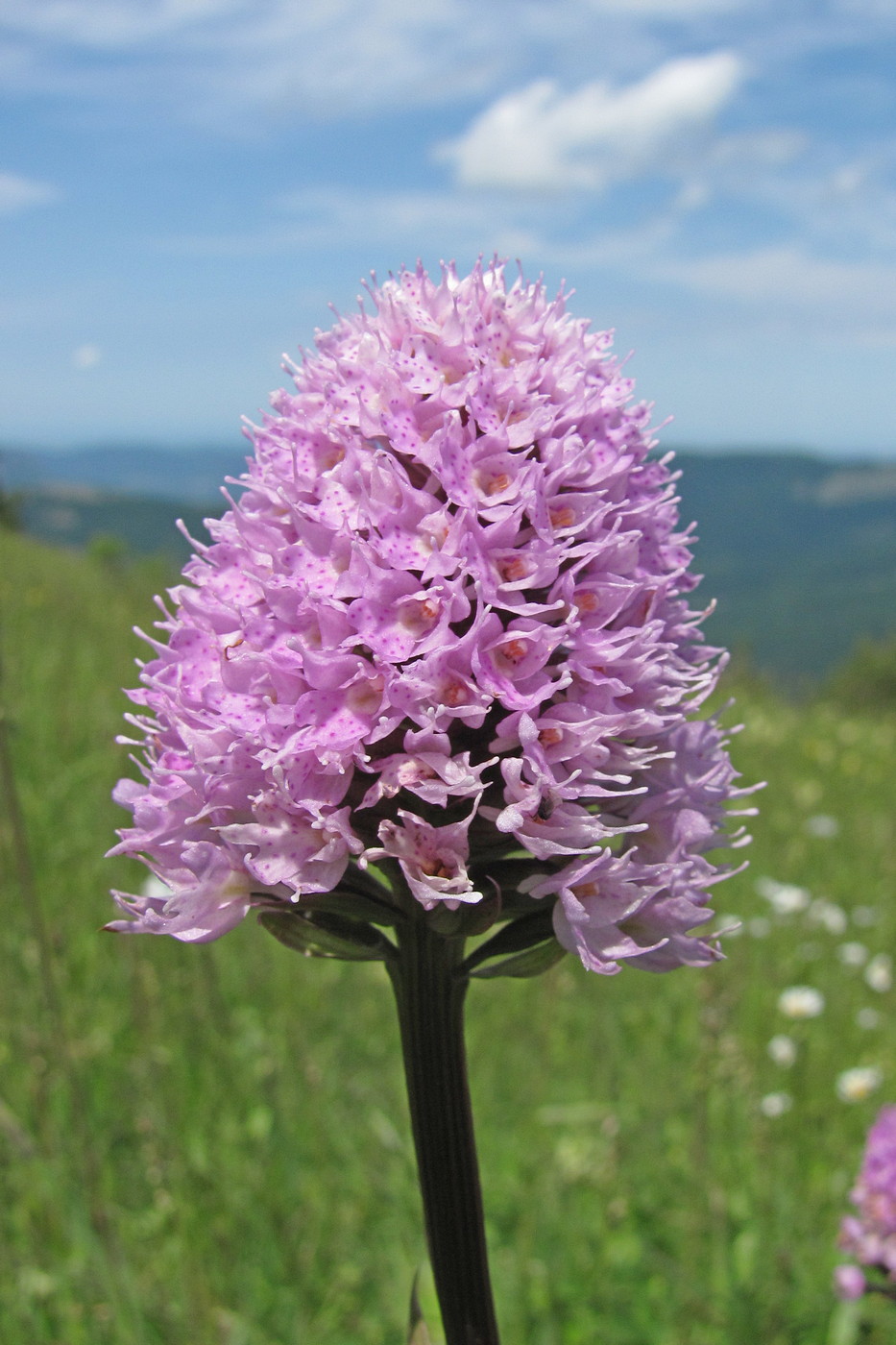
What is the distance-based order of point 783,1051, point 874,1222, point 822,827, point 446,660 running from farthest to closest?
1. point 822,827
2. point 783,1051
3. point 874,1222
4. point 446,660

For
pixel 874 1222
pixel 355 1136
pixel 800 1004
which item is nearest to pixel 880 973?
pixel 800 1004

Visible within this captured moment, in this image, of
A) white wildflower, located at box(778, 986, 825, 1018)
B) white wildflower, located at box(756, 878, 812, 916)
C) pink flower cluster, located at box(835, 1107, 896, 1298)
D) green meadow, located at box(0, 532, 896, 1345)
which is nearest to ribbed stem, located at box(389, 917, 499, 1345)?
green meadow, located at box(0, 532, 896, 1345)

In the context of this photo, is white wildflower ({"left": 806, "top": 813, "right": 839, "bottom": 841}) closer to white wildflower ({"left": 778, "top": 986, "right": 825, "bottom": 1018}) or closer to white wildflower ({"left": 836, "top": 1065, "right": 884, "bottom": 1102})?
white wildflower ({"left": 778, "top": 986, "right": 825, "bottom": 1018})

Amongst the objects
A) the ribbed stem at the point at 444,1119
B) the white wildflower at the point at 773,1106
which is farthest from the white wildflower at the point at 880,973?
the ribbed stem at the point at 444,1119

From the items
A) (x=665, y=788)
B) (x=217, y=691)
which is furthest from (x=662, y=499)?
(x=217, y=691)

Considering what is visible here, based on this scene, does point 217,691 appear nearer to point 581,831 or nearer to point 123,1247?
point 581,831

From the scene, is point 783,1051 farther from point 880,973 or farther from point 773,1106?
point 880,973

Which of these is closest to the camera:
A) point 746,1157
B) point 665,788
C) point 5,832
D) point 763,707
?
point 665,788
